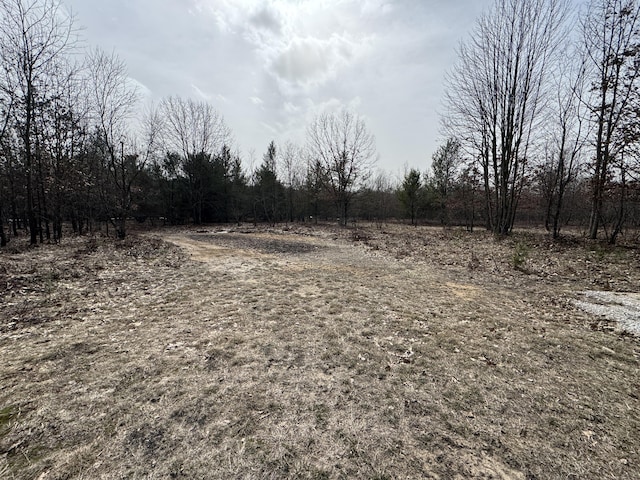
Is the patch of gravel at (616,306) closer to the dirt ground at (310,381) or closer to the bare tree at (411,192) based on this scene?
the dirt ground at (310,381)

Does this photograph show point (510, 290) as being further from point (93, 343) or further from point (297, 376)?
point (93, 343)

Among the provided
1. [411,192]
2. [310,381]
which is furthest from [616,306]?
[411,192]

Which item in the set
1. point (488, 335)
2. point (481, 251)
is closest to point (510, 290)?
point (488, 335)

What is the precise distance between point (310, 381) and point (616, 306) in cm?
583

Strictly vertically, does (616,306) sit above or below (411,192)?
below

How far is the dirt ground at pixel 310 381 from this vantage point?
1.92 metres

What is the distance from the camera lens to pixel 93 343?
350 centimetres

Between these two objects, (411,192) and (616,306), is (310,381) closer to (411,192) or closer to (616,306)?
(616,306)

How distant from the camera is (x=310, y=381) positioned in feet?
9.23

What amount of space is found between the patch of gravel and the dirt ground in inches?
6.0

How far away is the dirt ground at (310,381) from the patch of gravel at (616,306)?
0.50 ft

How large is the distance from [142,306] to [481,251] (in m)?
11.0

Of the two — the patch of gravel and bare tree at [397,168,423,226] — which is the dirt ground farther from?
bare tree at [397,168,423,226]

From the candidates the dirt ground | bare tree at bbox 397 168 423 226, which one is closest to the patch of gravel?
the dirt ground
